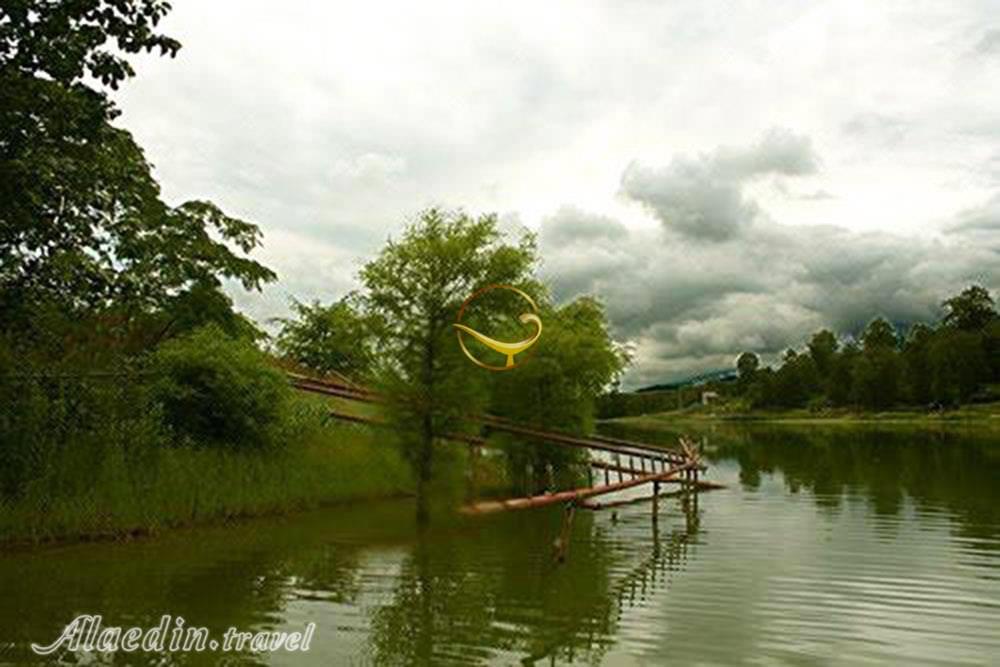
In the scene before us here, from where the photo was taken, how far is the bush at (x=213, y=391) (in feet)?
85.5

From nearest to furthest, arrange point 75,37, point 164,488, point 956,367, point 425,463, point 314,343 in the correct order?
point 75,37, point 164,488, point 425,463, point 314,343, point 956,367

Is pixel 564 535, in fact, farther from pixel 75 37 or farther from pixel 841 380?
pixel 841 380

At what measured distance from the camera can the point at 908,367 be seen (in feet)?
428

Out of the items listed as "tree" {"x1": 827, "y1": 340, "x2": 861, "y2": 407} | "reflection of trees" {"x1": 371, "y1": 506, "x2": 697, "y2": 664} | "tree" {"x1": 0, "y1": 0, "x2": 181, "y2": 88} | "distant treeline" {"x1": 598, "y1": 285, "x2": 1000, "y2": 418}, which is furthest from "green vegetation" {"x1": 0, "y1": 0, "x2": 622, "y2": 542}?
"tree" {"x1": 827, "y1": 340, "x2": 861, "y2": 407}

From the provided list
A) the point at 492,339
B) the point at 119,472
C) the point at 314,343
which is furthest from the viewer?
the point at 314,343

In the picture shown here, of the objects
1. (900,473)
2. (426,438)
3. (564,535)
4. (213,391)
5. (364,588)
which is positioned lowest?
(364,588)

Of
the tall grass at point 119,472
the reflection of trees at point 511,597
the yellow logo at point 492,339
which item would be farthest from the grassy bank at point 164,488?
the reflection of trees at point 511,597

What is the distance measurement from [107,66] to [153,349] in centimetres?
1511

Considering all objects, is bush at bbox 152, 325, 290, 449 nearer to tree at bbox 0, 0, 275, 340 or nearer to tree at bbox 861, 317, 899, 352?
tree at bbox 0, 0, 275, 340

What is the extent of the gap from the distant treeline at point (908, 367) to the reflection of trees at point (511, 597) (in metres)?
79.5

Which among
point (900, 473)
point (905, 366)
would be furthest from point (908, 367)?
point (900, 473)

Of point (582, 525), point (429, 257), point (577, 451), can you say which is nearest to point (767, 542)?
point (582, 525)

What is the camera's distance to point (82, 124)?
576 inches

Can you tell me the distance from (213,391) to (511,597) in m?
14.3
